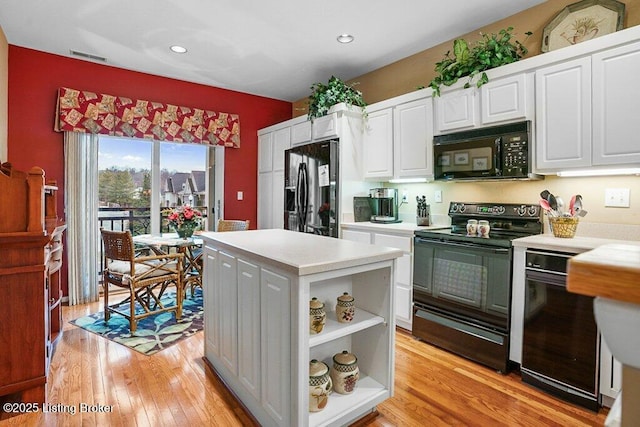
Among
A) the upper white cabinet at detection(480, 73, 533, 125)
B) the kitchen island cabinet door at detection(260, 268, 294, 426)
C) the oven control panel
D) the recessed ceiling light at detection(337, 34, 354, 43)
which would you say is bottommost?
the kitchen island cabinet door at detection(260, 268, 294, 426)

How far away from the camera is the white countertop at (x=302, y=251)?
1525 millimetres

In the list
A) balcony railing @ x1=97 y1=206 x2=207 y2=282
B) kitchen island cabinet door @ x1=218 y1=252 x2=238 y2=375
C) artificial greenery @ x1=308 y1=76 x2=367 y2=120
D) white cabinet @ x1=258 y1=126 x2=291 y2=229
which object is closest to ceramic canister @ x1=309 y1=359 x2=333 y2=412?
kitchen island cabinet door @ x1=218 y1=252 x2=238 y2=375

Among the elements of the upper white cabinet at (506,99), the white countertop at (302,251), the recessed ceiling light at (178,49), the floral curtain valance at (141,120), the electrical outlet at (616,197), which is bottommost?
the white countertop at (302,251)

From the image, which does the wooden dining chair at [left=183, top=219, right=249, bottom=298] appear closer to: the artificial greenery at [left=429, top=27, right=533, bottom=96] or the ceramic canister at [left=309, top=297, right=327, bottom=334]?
the ceramic canister at [left=309, top=297, right=327, bottom=334]

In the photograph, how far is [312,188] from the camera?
13.2ft

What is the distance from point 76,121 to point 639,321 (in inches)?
181

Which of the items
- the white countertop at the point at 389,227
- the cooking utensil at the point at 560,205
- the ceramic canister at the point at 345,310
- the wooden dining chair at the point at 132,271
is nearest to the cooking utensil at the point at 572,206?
the cooking utensil at the point at 560,205

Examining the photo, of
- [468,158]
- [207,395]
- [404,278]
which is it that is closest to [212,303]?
[207,395]

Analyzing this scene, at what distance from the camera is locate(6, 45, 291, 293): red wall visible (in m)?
3.57

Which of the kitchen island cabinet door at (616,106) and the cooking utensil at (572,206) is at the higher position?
the kitchen island cabinet door at (616,106)

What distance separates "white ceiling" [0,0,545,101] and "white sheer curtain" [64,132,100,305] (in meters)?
1.00

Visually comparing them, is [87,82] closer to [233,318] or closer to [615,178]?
[233,318]

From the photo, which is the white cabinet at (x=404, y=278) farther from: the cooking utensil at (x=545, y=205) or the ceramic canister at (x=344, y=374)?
the ceramic canister at (x=344, y=374)

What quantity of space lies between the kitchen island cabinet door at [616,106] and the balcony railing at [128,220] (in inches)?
174
